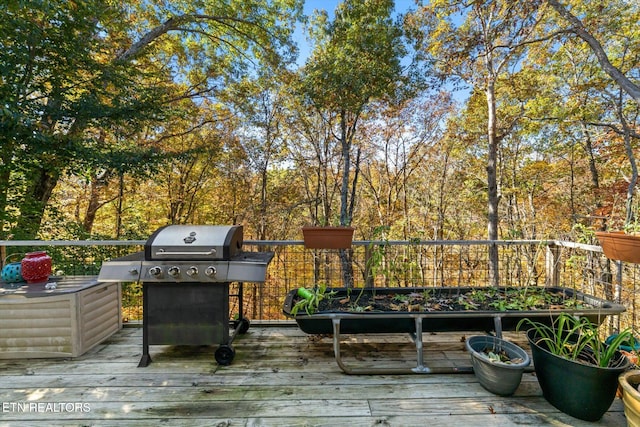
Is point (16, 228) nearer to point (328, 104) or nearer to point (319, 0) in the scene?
point (328, 104)

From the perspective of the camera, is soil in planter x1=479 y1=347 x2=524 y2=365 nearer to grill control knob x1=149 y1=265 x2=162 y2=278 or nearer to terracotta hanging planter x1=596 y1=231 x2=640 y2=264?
terracotta hanging planter x1=596 y1=231 x2=640 y2=264

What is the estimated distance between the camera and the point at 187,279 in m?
1.88

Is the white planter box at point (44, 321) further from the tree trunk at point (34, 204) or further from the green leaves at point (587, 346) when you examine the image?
the tree trunk at point (34, 204)

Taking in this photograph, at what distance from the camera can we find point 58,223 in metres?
5.49

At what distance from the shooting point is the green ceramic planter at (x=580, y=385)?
1.36 m

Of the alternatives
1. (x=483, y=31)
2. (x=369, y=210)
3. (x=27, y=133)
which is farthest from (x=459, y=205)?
(x=27, y=133)

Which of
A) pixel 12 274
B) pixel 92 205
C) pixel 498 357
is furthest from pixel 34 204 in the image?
pixel 498 357

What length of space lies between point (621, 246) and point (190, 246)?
2781 mm

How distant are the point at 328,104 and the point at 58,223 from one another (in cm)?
572

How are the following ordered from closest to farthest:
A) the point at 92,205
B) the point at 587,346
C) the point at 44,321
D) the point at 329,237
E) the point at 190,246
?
the point at 587,346 < the point at 190,246 < the point at 44,321 < the point at 329,237 < the point at 92,205

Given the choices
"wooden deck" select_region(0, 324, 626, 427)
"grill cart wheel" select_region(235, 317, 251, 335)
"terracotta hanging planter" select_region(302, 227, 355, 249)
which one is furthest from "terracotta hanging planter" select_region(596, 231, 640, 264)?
"grill cart wheel" select_region(235, 317, 251, 335)

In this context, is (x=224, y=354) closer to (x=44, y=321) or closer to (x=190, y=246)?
(x=190, y=246)

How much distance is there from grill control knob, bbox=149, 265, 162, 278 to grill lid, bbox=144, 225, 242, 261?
69 millimetres

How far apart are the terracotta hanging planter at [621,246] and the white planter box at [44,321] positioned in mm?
3654
